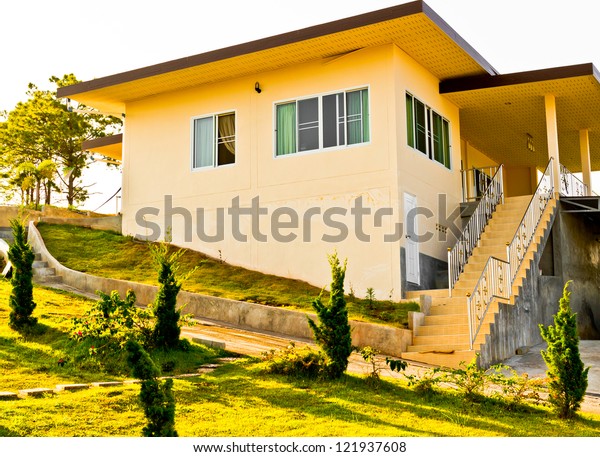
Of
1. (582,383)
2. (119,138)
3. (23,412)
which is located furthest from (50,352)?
(119,138)

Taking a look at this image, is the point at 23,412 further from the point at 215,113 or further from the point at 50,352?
the point at 215,113

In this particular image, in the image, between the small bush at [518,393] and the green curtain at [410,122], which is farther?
the green curtain at [410,122]

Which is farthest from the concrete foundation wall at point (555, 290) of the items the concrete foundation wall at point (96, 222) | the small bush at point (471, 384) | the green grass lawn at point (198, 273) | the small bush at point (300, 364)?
the concrete foundation wall at point (96, 222)

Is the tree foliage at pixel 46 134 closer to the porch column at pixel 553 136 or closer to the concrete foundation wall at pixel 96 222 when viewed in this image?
the concrete foundation wall at pixel 96 222

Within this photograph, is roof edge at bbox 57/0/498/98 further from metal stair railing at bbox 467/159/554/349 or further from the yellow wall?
metal stair railing at bbox 467/159/554/349

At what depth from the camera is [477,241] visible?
59.5 feet

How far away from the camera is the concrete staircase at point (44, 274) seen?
18.5 m

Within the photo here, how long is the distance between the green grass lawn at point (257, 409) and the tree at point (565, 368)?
0.21m

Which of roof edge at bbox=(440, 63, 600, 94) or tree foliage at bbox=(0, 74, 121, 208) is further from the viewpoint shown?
tree foliage at bbox=(0, 74, 121, 208)

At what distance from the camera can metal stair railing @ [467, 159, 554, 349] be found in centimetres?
1366

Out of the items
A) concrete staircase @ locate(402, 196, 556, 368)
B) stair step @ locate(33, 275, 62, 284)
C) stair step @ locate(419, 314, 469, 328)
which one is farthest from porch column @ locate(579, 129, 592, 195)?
stair step @ locate(33, 275, 62, 284)

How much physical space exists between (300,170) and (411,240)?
10.1 feet

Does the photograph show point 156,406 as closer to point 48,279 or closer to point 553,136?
point 48,279

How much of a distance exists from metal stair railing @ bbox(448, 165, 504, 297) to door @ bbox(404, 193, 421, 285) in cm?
80
